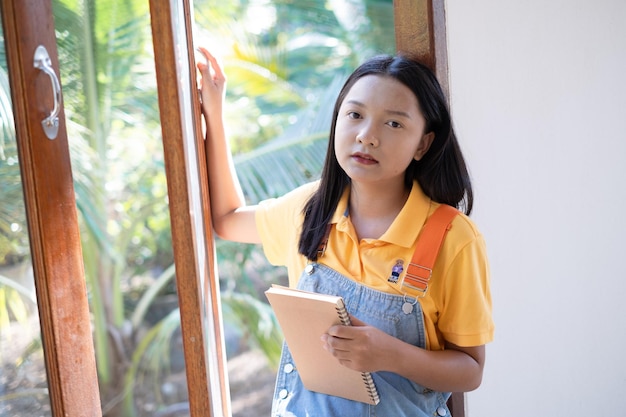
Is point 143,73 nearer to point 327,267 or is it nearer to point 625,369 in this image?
point 327,267

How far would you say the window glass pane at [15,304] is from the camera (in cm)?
135

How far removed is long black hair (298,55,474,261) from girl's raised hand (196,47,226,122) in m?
0.26

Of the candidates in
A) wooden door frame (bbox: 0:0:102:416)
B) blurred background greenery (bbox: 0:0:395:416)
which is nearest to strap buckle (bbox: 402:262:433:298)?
wooden door frame (bbox: 0:0:102:416)

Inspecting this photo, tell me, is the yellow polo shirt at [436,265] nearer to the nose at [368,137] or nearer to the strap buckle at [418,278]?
the strap buckle at [418,278]

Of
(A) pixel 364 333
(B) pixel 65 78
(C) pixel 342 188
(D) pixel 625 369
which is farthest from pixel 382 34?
(A) pixel 364 333

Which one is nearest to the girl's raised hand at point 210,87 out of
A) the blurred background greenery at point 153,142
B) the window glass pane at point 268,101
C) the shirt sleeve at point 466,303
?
the shirt sleeve at point 466,303

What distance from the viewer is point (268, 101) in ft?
13.4

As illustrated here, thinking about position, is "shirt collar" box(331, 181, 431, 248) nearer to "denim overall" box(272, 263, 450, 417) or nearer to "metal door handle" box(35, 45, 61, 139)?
"denim overall" box(272, 263, 450, 417)

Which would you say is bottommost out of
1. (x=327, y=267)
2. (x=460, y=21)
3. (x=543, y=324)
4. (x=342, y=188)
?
(x=543, y=324)

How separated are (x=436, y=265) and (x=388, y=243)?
11 centimetres

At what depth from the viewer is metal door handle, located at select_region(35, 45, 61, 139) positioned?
1.28m

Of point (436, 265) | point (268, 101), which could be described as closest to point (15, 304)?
point (436, 265)

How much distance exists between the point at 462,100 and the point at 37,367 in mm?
1116

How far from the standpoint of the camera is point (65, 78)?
2461 mm
